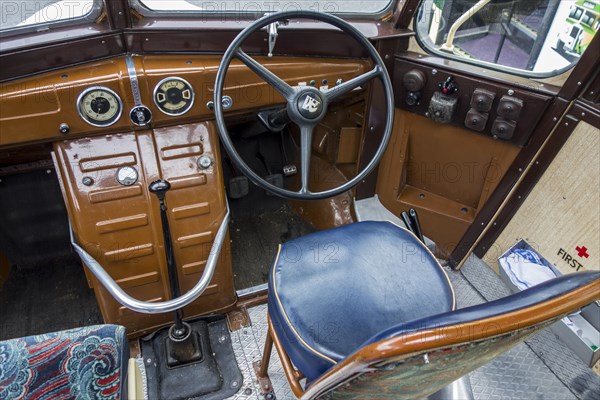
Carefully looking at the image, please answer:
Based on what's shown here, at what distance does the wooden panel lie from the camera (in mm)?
1539

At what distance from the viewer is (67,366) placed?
3.49 feet

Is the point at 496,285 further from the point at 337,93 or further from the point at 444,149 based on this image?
the point at 337,93

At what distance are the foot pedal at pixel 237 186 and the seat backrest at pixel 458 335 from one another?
155 cm

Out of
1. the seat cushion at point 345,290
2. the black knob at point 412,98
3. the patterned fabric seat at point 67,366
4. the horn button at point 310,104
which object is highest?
the horn button at point 310,104

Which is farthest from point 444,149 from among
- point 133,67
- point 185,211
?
point 133,67

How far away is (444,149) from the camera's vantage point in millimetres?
2004

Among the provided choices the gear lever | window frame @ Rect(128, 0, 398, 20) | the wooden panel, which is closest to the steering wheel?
window frame @ Rect(128, 0, 398, 20)

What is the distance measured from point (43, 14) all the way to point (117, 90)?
33 centimetres

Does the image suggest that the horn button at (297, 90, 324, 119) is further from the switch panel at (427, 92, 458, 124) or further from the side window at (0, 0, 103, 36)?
the side window at (0, 0, 103, 36)

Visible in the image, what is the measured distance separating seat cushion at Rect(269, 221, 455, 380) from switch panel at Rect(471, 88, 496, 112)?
68 cm

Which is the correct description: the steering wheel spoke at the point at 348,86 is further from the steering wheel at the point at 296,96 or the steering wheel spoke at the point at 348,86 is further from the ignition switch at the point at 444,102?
the ignition switch at the point at 444,102

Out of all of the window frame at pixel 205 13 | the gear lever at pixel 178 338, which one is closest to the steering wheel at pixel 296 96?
the window frame at pixel 205 13

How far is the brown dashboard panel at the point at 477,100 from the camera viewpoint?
1.62 m

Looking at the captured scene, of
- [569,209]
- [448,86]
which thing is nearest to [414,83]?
[448,86]
